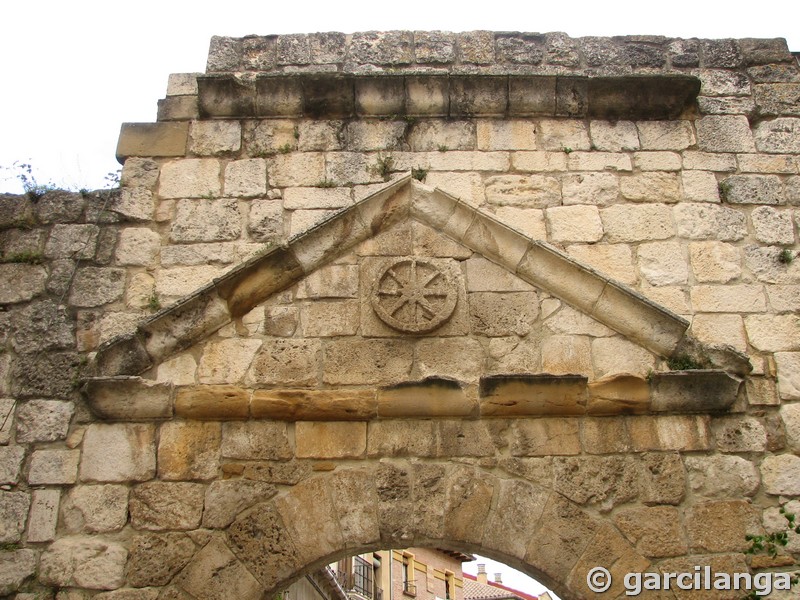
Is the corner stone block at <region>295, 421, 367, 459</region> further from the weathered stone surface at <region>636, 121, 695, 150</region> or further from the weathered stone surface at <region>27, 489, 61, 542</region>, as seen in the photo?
the weathered stone surface at <region>636, 121, 695, 150</region>

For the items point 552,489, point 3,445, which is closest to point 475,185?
point 552,489

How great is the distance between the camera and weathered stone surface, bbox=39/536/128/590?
388 cm

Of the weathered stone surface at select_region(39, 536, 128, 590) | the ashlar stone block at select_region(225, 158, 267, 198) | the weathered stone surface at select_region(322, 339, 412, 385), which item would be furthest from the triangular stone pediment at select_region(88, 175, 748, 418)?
the weathered stone surface at select_region(39, 536, 128, 590)

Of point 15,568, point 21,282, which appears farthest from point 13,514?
point 21,282

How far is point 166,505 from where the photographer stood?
4.01 meters

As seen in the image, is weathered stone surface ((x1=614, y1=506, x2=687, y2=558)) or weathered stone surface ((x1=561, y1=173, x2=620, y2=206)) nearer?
weathered stone surface ((x1=614, y1=506, x2=687, y2=558))

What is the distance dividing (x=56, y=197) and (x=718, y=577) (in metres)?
4.18

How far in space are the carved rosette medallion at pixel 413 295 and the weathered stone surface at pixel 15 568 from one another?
2092mm

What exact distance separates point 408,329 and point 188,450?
1.29m

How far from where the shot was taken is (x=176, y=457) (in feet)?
13.5

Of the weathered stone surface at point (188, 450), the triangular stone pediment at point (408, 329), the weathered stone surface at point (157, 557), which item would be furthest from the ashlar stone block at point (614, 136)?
the weathered stone surface at point (157, 557)

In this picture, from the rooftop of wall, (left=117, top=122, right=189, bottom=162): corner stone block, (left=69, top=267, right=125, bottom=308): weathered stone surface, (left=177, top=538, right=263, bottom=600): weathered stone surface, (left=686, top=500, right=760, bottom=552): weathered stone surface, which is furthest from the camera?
the rooftop of wall

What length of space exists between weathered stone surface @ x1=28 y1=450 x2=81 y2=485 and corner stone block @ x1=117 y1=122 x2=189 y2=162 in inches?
73.9

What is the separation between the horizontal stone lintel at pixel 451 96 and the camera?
516cm
